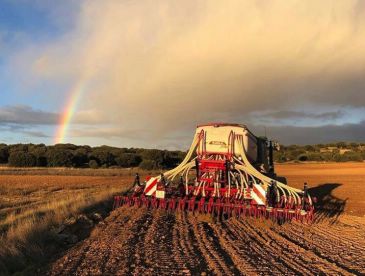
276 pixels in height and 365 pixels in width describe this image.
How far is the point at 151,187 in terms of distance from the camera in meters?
16.2

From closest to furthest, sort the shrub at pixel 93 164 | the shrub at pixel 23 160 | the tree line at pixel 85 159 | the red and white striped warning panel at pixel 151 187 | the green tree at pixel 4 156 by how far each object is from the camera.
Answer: the red and white striped warning panel at pixel 151 187 → the shrub at pixel 93 164 → the shrub at pixel 23 160 → the tree line at pixel 85 159 → the green tree at pixel 4 156

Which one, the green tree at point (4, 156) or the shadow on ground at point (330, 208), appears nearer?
the shadow on ground at point (330, 208)

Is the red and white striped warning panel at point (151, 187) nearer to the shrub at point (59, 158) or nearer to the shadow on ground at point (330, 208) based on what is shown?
the shadow on ground at point (330, 208)

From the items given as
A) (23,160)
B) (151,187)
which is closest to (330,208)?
(151,187)

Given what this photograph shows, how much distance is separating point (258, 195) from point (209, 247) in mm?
5761

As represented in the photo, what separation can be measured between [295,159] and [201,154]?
291 ft

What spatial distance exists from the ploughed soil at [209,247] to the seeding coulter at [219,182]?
0.85 meters

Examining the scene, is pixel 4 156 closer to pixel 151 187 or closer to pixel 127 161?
pixel 127 161

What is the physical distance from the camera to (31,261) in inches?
318

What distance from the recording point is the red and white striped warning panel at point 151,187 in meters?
16.1

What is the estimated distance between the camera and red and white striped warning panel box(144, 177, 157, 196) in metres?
16.1

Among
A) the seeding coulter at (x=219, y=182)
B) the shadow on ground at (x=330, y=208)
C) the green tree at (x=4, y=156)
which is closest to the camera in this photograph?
the seeding coulter at (x=219, y=182)

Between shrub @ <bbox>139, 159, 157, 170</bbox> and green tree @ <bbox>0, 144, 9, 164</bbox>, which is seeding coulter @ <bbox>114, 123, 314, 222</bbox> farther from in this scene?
green tree @ <bbox>0, 144, 9, 164</bbox>

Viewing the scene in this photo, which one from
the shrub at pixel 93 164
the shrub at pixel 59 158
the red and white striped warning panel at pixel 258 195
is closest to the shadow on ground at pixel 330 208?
the red and white striped warning panel at pixel 258 195
